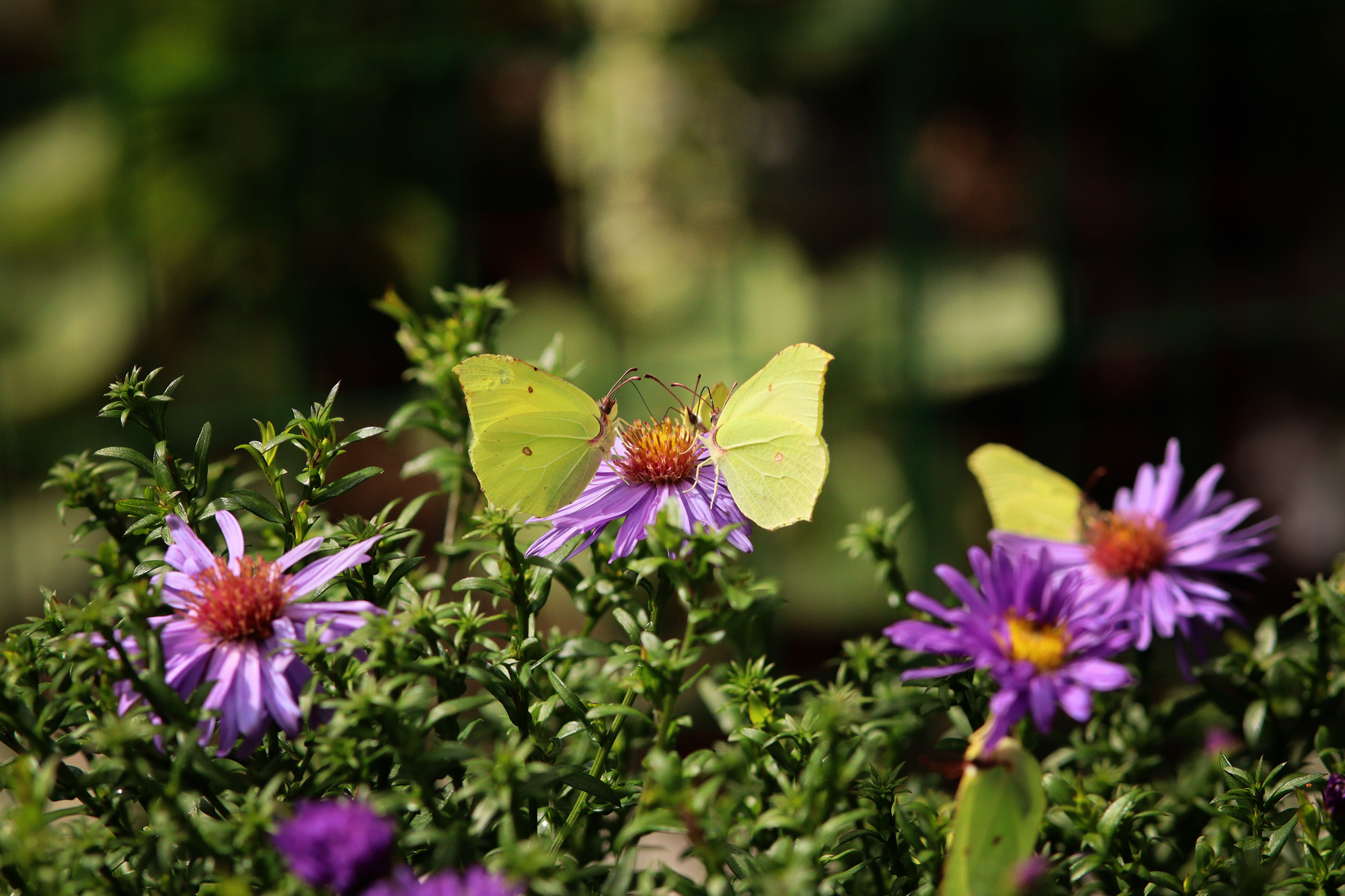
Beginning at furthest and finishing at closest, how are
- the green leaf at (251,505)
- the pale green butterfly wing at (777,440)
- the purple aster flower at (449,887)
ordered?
the pale green butterfly wing at (777,440) → the green leaf at (251,505) → the purple aster flower at (449,887)

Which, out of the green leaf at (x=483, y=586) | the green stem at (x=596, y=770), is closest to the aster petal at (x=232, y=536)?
the green leaf at (x=483, y=586)

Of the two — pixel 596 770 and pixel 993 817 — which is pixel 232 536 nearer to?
pixel 596 770

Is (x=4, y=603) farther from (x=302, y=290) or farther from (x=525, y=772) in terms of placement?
(x=525, y=772)

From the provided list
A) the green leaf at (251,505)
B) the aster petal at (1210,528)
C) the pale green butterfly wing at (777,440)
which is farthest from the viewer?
the aster petal at (1210,528)

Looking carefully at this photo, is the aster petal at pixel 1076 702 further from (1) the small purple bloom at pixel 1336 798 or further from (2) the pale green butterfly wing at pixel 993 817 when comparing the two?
(1) the small purple bloom at pixel 1336 798

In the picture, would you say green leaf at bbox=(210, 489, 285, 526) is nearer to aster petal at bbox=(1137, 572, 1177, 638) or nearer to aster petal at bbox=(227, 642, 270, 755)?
aster petal at bbox=(227, 642, 270, 755)

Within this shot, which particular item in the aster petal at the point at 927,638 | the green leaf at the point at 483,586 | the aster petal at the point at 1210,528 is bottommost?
the aster petal at the point at 927,638

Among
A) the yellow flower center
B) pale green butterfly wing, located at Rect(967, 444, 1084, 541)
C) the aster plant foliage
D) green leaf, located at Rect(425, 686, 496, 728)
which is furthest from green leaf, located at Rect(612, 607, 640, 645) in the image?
pale green butterfly wing, located at Rect(967, 444, 1084, 541)

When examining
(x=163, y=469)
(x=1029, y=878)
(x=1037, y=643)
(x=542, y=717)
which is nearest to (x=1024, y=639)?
(x=1037, y=643)
